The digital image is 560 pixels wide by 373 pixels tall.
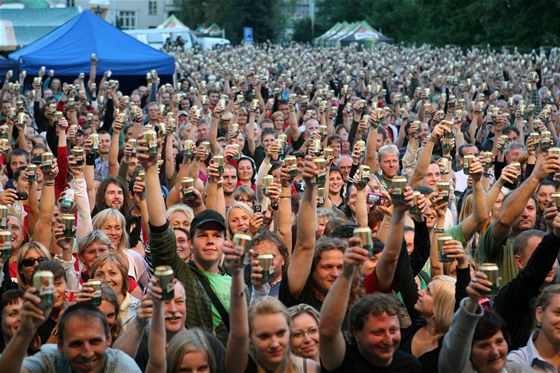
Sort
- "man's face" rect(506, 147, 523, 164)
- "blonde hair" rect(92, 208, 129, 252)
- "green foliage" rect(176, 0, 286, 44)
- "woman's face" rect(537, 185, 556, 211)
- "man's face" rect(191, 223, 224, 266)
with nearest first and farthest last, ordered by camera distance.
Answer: "man's face" rect(191, 223, 224, 266), "blonde hair" rect(92, 208, 129, 252), "woman's face" rect(537, 185, 556, 211), "man's face" rect(506, 147, 523, 164), "green foliage" rect(176, 0, 286, 44)

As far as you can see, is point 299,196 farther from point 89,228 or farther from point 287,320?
point 287,320

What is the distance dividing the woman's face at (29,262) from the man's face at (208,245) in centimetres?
125

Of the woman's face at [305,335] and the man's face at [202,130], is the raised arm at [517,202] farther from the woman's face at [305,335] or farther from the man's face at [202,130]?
the man's face at [202,130]

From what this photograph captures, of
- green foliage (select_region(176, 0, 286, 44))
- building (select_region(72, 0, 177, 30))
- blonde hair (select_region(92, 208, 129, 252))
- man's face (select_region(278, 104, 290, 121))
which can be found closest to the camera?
blonde hair (select_region(92, 208, 129, 252))

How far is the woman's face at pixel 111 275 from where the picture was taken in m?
7.28

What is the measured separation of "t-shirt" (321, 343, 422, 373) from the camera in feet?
19.1

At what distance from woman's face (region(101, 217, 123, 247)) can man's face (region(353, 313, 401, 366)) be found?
325cm

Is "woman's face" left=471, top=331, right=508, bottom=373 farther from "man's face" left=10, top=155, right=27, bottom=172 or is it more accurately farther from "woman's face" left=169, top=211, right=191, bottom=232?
"man's face" left=10, top=155, right=27, bottom=172

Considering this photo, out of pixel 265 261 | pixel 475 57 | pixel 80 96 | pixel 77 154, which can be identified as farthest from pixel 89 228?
pixel 475 57

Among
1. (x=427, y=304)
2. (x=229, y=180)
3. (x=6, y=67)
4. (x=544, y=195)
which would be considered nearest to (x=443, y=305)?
(x=427, y=304)

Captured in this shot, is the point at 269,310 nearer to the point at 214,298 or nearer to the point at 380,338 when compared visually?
the point at 380,338

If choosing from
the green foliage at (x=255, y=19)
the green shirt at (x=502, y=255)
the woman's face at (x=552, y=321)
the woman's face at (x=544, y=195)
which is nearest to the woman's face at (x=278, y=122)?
the woman's face at (x=544, y=195)

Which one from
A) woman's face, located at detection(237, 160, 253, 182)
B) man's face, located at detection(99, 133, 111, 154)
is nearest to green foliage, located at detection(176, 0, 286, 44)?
man's face, located at detection(99, 133, 111, 154)

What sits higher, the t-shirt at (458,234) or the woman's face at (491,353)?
the woman's face at (491,353)
